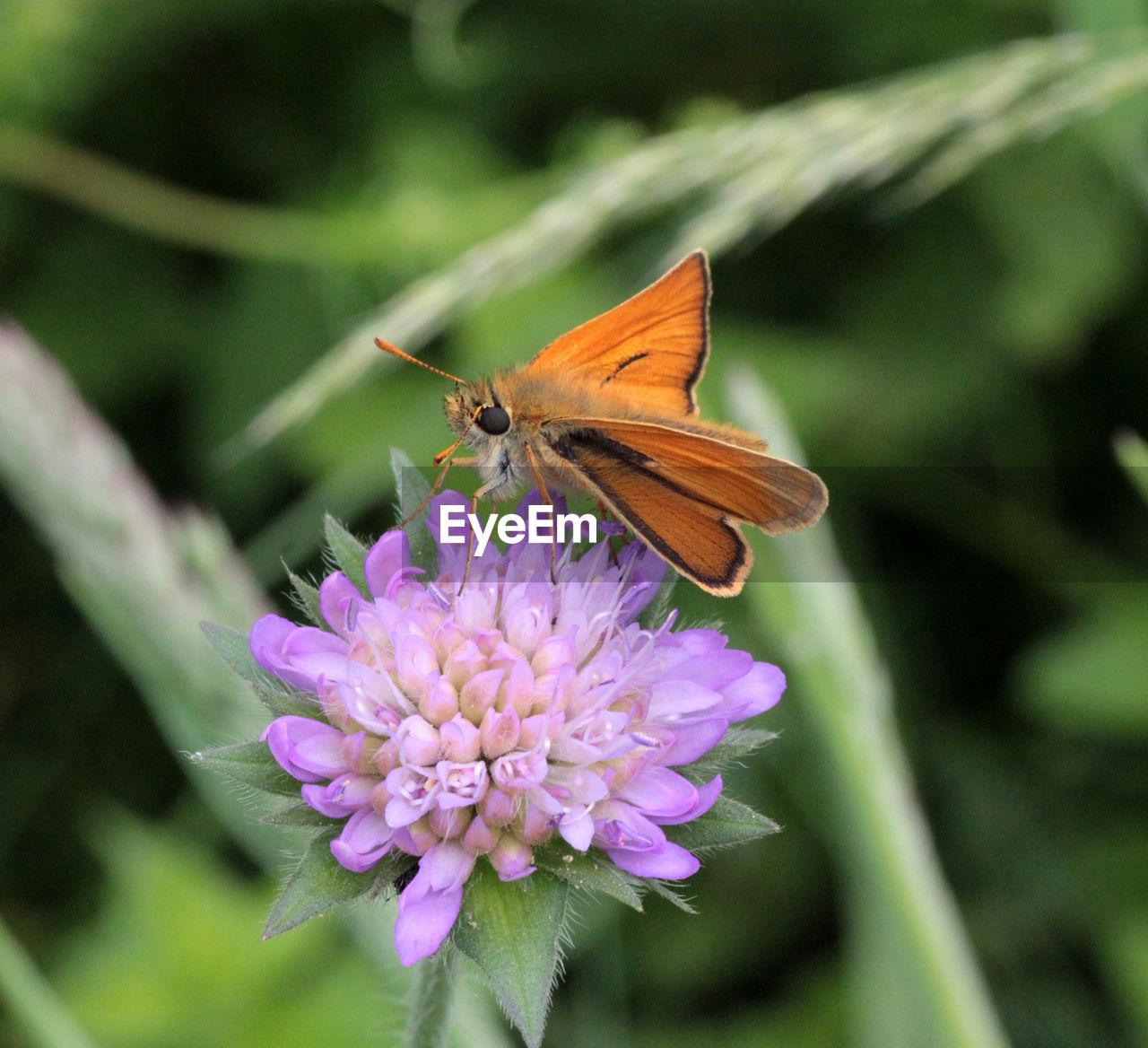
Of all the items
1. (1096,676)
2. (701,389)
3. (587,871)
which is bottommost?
(1096,676)

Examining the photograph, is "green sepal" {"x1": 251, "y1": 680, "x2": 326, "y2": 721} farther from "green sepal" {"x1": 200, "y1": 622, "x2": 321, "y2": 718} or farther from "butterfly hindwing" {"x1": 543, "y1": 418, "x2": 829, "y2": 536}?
"butterfly hindwing" {"x1": 543, "y1": 418, "x2": 829, "y2": 536}

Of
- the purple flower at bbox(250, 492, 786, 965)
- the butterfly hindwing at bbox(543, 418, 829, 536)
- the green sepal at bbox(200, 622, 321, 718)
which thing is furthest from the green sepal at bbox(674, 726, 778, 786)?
the green sepal at bbox(200, 622, 321, 718)

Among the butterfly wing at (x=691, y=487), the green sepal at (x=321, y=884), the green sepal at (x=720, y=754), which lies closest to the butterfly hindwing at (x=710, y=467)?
the butterfly wing at (x=691, y=487)

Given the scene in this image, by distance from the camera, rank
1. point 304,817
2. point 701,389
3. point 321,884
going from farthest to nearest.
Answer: point 701,389 → point 304,817 → point 321,884

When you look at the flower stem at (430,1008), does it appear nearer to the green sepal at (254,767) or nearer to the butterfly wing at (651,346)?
the green sepal at (254,767)

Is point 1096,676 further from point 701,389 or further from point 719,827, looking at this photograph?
point 719,827

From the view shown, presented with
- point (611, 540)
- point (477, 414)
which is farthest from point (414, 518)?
point (611, 540)

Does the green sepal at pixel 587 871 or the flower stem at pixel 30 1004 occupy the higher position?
the green sepal at pixel 587 871
